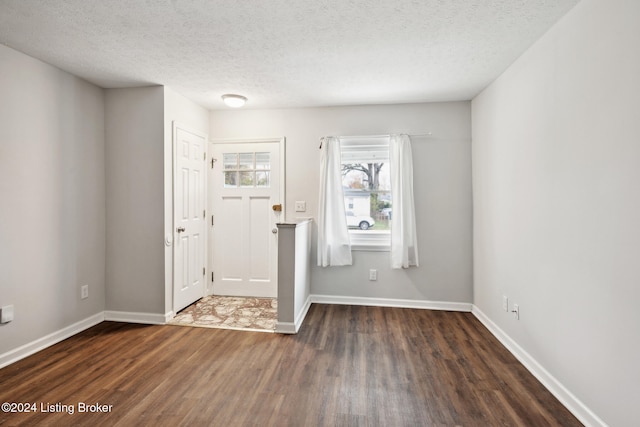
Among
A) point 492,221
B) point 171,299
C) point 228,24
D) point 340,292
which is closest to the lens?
point 228,24

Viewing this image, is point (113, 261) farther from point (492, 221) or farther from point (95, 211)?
point (492, 221)

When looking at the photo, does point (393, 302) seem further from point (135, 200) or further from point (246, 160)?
point (135, 200)

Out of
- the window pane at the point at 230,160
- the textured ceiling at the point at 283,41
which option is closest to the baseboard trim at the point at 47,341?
the window pane at the point at 230,160

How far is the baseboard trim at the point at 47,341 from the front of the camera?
→ 2354 mm

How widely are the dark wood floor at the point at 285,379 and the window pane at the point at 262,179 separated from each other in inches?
72.7

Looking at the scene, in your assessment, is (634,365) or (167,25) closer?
(634,365)

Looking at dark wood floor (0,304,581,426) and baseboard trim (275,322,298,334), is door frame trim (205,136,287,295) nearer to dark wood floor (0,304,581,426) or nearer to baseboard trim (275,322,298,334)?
dark wood floor (0,304,581,426)

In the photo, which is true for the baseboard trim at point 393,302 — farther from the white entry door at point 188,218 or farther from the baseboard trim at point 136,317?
the baseboard trim at point 136,317

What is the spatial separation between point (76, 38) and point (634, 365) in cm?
395

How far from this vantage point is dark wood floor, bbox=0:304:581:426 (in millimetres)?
1783

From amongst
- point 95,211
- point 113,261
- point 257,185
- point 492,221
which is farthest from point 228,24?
point 492,221

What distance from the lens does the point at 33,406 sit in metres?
1.86

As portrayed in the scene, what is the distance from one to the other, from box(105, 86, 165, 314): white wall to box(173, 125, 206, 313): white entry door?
186mm

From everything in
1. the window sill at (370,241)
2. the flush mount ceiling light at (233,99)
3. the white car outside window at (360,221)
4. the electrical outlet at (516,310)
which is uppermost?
the flush mount ceiling light at (233,99)
